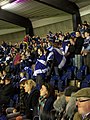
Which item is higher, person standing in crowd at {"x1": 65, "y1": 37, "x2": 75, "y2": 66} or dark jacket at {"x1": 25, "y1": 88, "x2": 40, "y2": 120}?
person standing in crowd at {"x1": 65, "y1": 37, "x2": 75, "y2": 66}

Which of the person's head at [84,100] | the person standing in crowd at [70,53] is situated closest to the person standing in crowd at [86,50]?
the person standing in crowd at [70,53]

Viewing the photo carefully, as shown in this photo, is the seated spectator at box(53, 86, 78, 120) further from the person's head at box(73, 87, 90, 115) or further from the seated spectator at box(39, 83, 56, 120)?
the person's head at box(73, 87, 90, 115)

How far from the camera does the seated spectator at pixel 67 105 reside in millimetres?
3430

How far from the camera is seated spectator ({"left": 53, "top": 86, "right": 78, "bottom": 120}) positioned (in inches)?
135

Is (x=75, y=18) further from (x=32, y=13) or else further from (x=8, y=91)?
(x=8, y=91)

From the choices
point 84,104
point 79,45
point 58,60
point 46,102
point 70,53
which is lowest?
point 46,102

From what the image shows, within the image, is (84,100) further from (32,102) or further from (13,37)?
(13,37)

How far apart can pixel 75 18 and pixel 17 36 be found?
597cm

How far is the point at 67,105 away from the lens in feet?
11.7

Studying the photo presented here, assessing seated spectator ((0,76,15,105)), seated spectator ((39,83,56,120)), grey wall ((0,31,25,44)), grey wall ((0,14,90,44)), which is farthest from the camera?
grey wall ((0,31,25,44))

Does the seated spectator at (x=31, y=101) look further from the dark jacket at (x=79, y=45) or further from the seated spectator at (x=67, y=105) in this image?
the dark jacket at (x=79, y=45)

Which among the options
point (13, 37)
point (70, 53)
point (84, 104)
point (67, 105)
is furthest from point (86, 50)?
point (13, 37)

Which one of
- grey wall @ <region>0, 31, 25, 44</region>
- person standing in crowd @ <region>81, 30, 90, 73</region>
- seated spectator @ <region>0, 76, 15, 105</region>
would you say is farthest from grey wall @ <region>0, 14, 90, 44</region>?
seated spectator @ <region>0, 76, 15, 105</region>

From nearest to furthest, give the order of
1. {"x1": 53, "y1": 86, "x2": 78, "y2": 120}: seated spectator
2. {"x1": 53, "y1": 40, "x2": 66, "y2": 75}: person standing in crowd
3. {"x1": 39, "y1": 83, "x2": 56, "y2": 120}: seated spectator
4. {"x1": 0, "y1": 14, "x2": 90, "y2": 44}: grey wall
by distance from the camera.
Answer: {"x1": 53, "y1": 86, "x2": 78, "y2": 120}: seated spectator, {"x1": 39, "y1": 83, "x2": 56, "y2": 120}: seated spectator, {"x1": 53, "y1": 40, "x2": 66, "y2": 75}: person standing in crowd, {"x1": 0, "y1": 14, "x2": 90, "y2": 44}: grey wall
